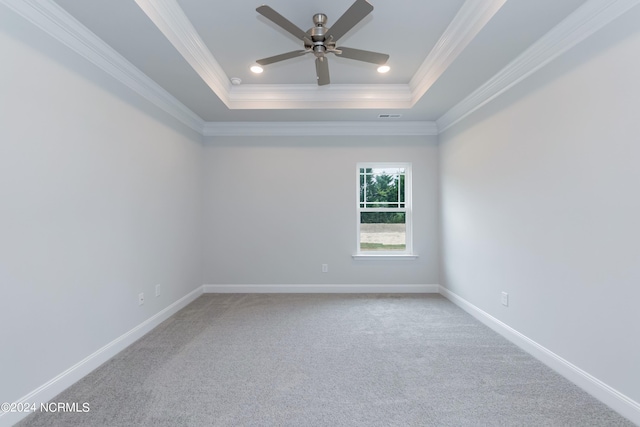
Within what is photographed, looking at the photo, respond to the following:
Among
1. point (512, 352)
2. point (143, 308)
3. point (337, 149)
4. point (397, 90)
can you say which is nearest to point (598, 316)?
point (512, 352)

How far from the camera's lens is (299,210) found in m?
4.63

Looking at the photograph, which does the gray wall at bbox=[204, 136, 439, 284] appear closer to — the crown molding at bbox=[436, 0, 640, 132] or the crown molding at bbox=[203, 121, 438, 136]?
the crown molding at bbox=[203, 121, 438, 136]

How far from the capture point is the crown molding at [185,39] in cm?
221

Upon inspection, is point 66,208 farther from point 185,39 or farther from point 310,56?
point 310,56

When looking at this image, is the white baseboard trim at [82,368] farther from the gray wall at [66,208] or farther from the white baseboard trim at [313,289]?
the white baseboard trim at [313,289]

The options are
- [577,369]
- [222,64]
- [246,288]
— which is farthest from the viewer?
[246,288]

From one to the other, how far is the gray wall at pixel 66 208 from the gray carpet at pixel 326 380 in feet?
1.22

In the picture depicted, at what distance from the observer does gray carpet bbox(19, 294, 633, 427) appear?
1.82 meters

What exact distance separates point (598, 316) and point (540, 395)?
645mm

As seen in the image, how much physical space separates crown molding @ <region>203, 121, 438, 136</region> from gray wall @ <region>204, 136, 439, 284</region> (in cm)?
9

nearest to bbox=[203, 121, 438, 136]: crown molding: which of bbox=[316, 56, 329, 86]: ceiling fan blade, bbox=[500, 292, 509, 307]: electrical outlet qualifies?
bbox=[316, 56, 329, 86]: ceiling fan blade

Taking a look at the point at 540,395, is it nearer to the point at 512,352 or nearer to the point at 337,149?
the point at 512,352

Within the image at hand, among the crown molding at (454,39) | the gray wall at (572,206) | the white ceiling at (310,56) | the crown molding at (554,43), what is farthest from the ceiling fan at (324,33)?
the gray wall at (572,206)

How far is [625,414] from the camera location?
5.92ft
